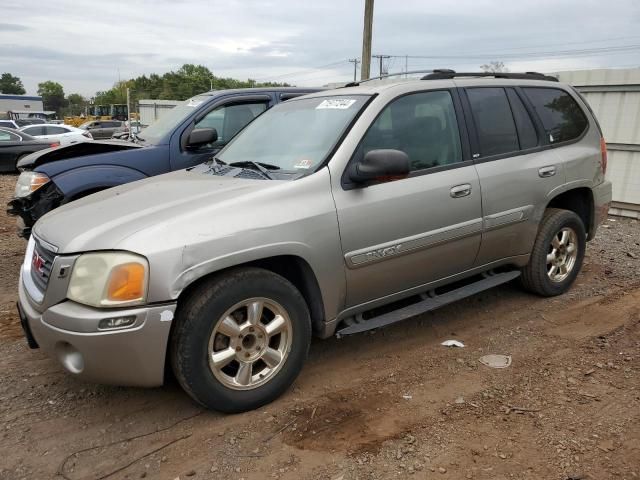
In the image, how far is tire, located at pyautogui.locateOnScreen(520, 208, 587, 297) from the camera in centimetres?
454

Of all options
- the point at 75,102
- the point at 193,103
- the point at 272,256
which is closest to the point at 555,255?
the point at 272,256

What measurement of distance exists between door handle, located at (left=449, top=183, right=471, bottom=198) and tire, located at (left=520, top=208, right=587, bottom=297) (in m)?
1.09

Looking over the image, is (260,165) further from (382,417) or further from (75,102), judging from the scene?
(75,102)

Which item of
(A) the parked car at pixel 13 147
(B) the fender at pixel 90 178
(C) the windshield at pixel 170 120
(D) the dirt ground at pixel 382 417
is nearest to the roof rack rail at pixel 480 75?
(D) the dirt ground at pixel 382 417

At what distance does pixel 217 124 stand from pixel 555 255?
3.87 m

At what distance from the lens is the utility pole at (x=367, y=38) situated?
44.6ft

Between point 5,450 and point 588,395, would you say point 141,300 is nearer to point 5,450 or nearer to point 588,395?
point 5,450

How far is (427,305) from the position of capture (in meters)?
3.80

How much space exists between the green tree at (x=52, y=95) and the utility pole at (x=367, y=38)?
4455 inches

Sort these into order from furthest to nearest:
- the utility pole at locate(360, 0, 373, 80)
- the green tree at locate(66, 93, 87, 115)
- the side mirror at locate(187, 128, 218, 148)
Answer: the green tree at locate(66, 93, 87, 115)
the utility pole at locate(360, 0, 373, 80)
the side mirror at locate(187, 128, 218, 148)

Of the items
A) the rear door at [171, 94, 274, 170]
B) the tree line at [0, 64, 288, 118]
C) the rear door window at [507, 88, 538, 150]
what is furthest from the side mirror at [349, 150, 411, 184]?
the tree line at [0, 64, 288, 118]

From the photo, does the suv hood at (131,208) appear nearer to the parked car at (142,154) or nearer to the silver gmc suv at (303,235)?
the silver gmc suv at (303,235)

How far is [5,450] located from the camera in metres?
2.79

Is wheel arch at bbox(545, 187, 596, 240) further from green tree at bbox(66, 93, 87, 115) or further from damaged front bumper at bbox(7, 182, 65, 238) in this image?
green tree at bbox(66, 93, 87, 115)
